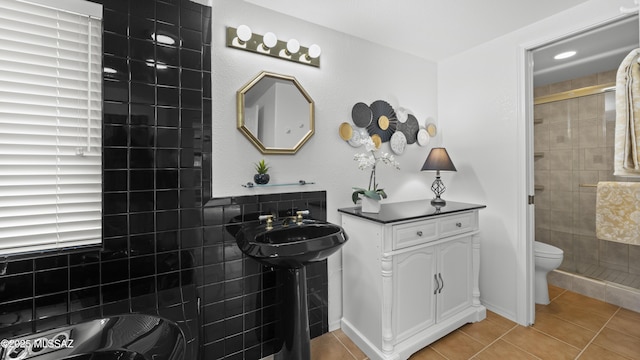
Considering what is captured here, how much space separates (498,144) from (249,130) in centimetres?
205

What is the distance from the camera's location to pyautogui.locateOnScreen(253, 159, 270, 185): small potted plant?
66.9 inches

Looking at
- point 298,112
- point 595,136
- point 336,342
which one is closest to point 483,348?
point 336,342

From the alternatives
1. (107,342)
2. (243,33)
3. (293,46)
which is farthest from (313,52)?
(107,342)

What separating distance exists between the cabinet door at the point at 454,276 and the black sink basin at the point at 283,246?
0.93 meters

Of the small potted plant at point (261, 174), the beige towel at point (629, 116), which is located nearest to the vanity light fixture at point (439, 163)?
the beige towel at point (629, 116)

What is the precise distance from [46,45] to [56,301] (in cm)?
126

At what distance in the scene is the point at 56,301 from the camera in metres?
1.27

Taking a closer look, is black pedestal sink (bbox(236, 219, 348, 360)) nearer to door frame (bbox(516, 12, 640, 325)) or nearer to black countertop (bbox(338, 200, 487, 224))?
black countertop (bbox(338, 200, 487, 224))

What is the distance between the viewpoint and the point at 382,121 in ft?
7.54

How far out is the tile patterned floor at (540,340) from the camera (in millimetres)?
1750

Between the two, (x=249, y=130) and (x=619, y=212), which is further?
(x=619, y=212)

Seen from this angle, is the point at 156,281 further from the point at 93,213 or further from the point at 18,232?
the point at 18,232

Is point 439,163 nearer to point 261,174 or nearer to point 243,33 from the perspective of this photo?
point 261,174

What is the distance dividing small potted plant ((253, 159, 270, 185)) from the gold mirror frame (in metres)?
0.09
